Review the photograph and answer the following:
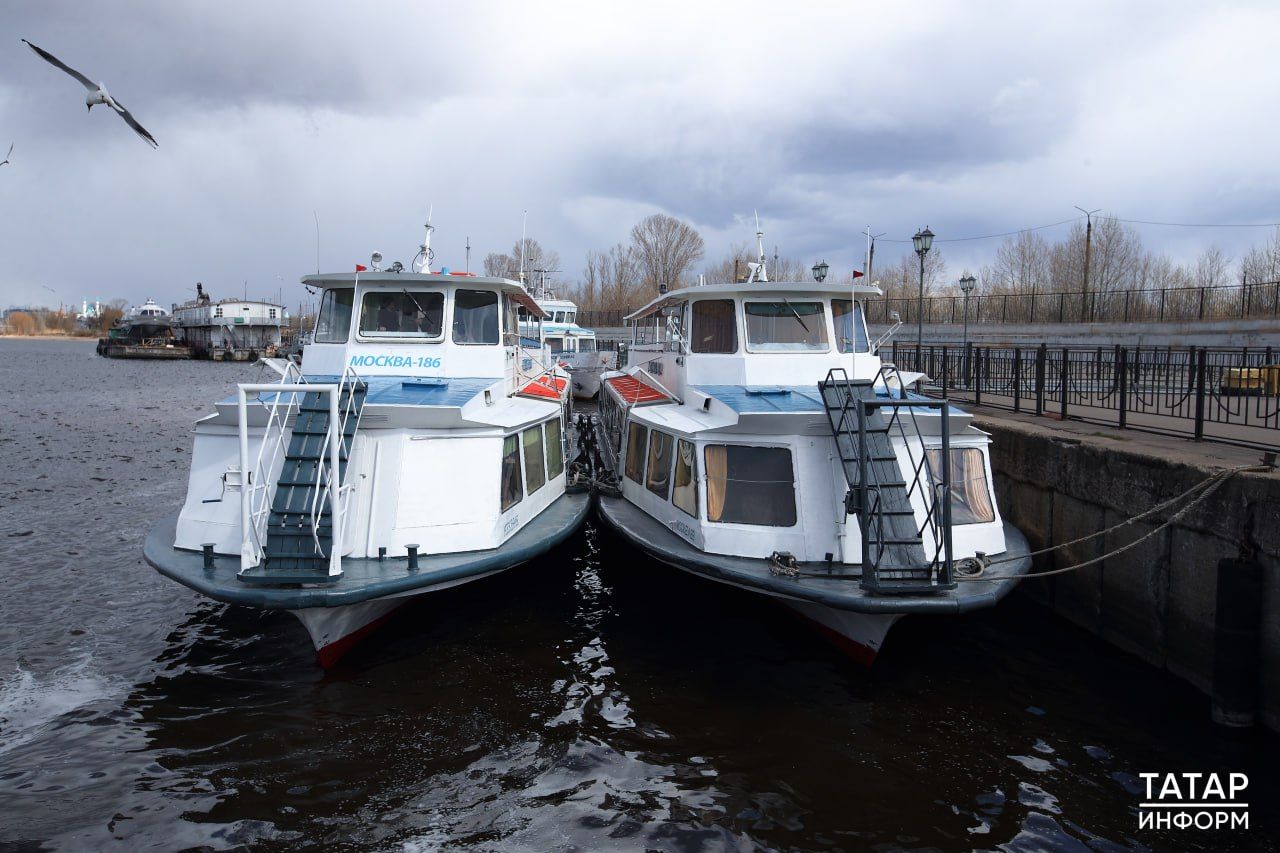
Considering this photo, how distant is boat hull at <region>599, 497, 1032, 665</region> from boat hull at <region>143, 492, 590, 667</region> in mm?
1927

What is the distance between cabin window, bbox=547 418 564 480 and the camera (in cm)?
1166

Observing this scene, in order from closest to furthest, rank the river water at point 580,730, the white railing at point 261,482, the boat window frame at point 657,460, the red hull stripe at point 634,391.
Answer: the river water at point 580,730 < the white railing at point 261,482 < the boat window frame at point 657,460 < the red hull stripe at point 634,391

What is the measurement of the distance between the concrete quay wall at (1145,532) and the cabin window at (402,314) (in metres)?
8.54

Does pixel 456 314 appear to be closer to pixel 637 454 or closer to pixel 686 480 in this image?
pixel 637 454

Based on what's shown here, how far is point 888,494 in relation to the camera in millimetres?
8188

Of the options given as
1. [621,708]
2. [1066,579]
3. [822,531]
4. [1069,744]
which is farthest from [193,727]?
[1066,579]

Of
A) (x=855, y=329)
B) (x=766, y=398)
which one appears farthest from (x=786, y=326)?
(x=766, y=398)

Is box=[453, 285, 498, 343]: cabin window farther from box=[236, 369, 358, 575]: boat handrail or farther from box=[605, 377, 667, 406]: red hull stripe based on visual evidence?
box=[236, 369, 358, 575]: boat handrail

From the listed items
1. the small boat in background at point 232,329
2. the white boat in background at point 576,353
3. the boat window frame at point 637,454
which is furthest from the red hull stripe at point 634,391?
the small boat in background at point 232,329

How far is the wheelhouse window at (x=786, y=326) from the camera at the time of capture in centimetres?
1124

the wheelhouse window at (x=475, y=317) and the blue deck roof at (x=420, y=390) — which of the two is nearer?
the blue deck roof at (x=420, y=390)

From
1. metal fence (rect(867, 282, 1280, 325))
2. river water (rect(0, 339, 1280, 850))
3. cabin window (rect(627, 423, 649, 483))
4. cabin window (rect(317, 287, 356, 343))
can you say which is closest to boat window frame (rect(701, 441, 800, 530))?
river water (rect(0, 339, 1280, 850))

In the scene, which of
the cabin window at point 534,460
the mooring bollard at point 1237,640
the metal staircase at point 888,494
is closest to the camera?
the mooring bollard at point 1237,640

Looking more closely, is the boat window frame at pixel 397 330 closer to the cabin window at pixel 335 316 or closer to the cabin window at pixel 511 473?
the cabin window at pixel 335 316
